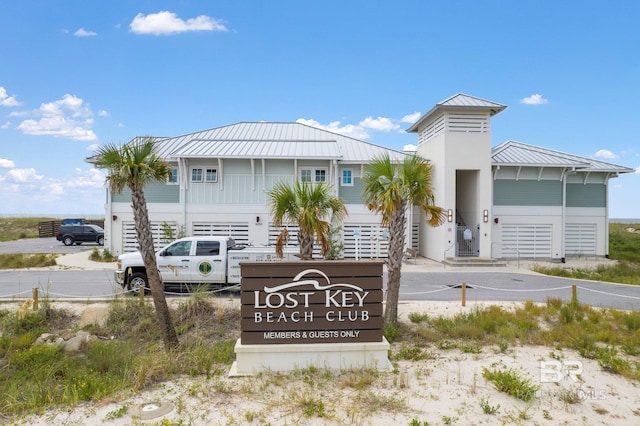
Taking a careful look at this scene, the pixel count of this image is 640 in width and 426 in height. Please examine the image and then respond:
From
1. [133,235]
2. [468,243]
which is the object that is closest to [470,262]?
[468,243]

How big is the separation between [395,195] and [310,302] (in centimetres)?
324

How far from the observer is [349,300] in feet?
23.5

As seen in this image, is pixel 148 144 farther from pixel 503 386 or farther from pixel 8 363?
pixel 503 386

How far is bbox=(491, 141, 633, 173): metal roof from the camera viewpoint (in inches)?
961

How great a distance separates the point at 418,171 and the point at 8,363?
28.2ft

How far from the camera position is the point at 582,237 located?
26.3 meters

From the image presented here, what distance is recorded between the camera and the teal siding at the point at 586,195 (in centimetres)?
2620

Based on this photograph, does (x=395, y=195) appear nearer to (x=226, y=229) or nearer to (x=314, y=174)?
(x=314, y=174)

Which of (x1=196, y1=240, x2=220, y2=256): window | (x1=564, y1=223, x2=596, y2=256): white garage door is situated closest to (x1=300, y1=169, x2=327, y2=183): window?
(x1=196, y1=240, x2=220, y2=256): window

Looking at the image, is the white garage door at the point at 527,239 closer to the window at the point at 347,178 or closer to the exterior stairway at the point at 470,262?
the exterior stairway at the point at 470,262

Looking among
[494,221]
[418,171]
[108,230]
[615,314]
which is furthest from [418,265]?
[108,230]

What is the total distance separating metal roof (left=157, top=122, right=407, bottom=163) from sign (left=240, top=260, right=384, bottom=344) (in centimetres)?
1700

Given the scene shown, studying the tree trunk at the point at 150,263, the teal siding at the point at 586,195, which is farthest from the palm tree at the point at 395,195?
the teal siding at the point at 586,195

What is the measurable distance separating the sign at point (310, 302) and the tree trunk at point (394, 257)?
1878 millimetres
